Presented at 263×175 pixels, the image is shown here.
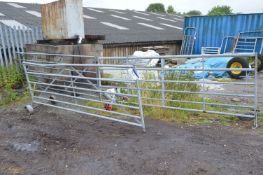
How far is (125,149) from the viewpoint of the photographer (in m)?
3.54

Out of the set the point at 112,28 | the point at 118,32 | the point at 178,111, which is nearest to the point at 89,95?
the point at 178,111

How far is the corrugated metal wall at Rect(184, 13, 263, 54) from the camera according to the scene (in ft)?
40.3

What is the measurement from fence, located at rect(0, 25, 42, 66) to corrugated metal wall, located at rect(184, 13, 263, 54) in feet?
31.6

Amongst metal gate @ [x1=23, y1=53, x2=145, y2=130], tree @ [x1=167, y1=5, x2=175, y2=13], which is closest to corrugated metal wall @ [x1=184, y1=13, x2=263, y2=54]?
metal gate @ [x1=23, y1=53, x2=145, y2=130]

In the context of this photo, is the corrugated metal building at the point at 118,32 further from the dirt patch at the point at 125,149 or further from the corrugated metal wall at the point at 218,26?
the dirt patch at the point at 125,149

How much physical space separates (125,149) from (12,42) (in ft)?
19.0

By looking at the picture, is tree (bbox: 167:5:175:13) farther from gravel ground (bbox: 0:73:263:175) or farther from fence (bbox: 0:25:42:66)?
gravel ground (bbox: 0:73:263:175)

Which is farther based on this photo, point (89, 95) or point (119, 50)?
point (119, 50)

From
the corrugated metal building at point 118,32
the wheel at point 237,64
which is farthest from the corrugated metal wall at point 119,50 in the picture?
the wheel at point 237,64

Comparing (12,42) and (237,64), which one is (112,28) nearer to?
(237,64)

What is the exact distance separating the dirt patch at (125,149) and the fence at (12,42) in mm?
3330

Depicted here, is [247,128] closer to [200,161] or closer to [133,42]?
[200,161]

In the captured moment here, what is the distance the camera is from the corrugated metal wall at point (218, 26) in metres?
12.3

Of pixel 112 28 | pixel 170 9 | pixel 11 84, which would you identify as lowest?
pixel 11 84
